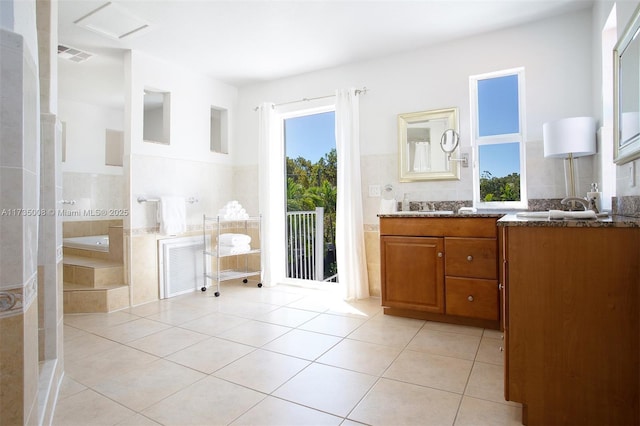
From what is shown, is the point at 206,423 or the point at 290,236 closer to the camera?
the point at 206,423

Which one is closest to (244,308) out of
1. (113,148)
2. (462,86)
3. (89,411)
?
(89,411)

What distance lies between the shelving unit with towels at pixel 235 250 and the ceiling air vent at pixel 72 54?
6.49ft

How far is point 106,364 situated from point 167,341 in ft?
1.38

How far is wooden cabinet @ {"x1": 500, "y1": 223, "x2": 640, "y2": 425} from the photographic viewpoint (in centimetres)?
134

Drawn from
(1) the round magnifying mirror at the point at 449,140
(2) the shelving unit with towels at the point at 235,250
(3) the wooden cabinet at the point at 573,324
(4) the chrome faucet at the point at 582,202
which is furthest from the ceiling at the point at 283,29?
(3) the wooden cabinet at the point at 573,324

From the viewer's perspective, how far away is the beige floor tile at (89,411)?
1.53 meters

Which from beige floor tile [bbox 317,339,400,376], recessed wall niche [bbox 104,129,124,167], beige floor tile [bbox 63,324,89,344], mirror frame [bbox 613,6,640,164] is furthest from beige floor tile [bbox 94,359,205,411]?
recessed wall niche [bbox 104,129,124,167]

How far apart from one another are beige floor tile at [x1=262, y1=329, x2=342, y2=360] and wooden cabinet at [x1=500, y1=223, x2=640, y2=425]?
3.73 ft

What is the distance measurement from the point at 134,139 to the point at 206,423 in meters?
2.81

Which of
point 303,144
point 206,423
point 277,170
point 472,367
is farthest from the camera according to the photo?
point 303,144

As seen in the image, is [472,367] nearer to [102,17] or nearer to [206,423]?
[206,423]

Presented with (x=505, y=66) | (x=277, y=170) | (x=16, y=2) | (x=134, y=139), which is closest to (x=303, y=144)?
(x=277, y=170)

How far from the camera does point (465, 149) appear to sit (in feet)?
10.5

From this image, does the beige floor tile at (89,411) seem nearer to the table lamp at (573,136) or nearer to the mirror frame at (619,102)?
the mirror frame at (619,102)
